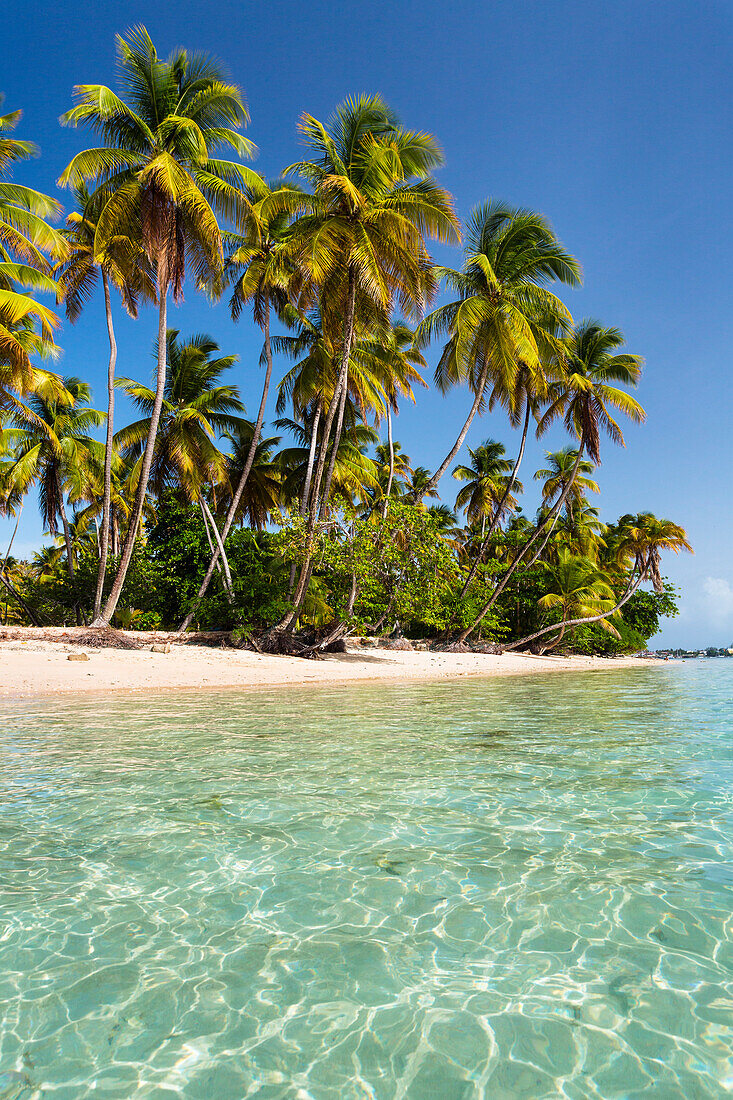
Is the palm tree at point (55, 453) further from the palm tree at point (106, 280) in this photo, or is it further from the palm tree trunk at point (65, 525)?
the palm tree at point (106, 280)

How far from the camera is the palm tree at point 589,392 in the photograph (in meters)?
24.6

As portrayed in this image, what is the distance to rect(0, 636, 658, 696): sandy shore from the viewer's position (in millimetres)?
12773

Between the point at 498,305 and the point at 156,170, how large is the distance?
10673 mm

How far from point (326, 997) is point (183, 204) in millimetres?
18945

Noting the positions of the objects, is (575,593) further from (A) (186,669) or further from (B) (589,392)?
(A) (186,669)

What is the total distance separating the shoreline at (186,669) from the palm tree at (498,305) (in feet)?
20.7

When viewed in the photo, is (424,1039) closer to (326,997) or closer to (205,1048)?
(326,997)

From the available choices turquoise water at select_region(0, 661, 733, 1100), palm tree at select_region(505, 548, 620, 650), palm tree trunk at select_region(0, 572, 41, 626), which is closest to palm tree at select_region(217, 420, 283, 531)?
palm tree trunk at select_region(0, 572, 41, 626)

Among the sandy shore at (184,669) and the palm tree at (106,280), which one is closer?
the sandy shore at (184,669)

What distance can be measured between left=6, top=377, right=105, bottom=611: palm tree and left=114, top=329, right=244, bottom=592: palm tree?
2.02m

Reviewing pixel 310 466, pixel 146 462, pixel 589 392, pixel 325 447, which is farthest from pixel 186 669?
pixel 589 392

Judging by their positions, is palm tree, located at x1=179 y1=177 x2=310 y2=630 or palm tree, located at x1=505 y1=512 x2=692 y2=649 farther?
palm tree, located at x1=505 y1=512 x2=692 y2=649

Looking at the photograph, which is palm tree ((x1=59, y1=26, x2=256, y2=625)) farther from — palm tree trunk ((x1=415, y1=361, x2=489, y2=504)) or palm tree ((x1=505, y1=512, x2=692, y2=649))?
palm tree ((x1=505, y1=512, x2=692, y2=649))

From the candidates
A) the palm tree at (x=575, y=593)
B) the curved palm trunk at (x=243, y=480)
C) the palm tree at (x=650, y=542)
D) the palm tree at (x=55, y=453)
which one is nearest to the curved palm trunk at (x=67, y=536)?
the palm tree at (x=55, y=453)
